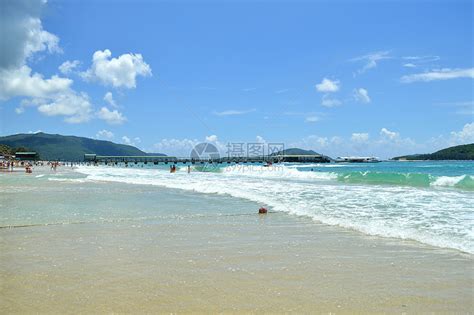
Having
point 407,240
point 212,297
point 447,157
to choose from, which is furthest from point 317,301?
point 447,157

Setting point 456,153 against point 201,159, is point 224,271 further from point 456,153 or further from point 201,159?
point 456,153

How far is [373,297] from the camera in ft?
14.4

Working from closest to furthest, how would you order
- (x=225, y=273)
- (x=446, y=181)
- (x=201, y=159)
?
1. (x=225, y=273)
2. (x=446, y=181)
3. (x=201, y=159)

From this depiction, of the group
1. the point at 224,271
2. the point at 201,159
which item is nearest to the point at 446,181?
the point at 224,271

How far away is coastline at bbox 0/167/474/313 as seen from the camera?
4191 millimetres

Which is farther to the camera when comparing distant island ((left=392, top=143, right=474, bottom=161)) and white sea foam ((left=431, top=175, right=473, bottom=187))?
distant island ((left=392, top=143, right=474, bottom=161))

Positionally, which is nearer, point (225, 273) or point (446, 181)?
point (225, 273)

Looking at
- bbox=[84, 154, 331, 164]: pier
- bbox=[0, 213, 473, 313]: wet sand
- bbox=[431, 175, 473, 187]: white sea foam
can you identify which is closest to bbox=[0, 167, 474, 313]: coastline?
bbox=[0, 213, 473, 313]: wet sand

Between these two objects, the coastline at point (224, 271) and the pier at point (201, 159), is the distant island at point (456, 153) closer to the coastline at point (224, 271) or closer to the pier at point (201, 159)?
the pier at point (201, 159)

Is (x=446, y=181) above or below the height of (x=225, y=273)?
above

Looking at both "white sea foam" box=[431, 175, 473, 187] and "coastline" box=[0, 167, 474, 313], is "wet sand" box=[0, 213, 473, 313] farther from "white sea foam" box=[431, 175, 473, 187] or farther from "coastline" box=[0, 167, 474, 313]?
"white sea foam" box=[431, 175, 473, 187]

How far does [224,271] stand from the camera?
17.7 ft

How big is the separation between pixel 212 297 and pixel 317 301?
3.65ft

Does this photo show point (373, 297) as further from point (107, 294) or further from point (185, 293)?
point (107, 294)
